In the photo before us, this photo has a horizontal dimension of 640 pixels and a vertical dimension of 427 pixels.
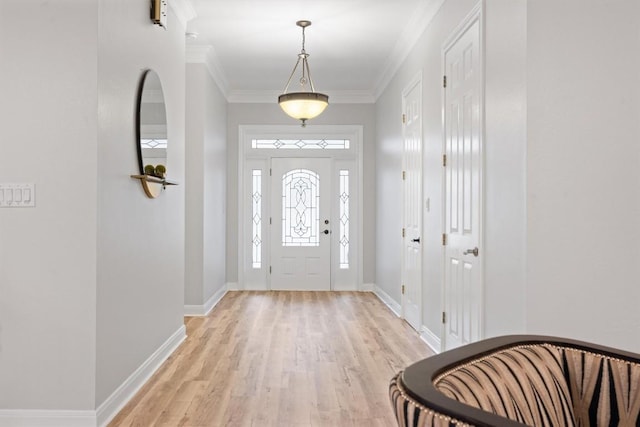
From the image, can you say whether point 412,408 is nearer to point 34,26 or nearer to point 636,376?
point 636,376

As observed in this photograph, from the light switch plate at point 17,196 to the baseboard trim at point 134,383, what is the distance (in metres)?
1.09

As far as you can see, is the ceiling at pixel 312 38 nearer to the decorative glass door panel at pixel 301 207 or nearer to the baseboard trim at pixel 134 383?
the decorative glass door panel at pixel 301 207

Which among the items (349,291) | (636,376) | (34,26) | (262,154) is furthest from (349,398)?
(262,154)

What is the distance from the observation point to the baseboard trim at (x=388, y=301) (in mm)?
5870

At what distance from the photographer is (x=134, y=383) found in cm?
321

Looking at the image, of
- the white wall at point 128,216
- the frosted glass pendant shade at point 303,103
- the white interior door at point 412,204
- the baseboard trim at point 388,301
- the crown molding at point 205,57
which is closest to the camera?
the white wall at point 128,216

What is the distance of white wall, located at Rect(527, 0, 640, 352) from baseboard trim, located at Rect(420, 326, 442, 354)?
174 centimetres

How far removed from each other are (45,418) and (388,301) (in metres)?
4.46

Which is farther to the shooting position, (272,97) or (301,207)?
(301,207)

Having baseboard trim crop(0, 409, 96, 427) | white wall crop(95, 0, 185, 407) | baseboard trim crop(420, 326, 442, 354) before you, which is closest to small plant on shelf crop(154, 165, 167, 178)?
white wall crop(95, 0, 185, 407)

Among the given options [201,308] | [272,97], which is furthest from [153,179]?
[272,97]

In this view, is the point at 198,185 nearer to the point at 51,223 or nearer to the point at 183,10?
the point at 183,10

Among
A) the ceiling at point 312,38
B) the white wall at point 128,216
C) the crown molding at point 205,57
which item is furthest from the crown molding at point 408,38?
the white wall at point 128,216

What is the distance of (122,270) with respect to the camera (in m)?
3.01
